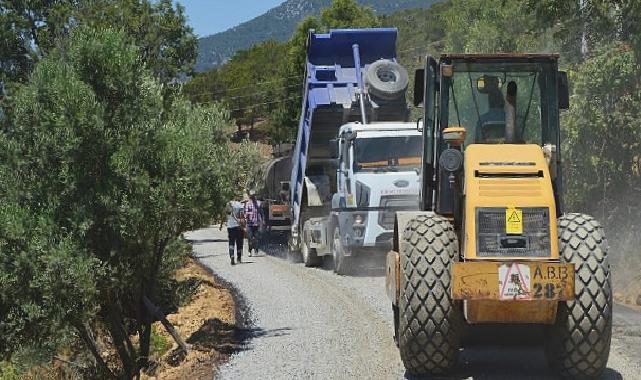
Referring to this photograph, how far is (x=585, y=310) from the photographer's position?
A: 746cm

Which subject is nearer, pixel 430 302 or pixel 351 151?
pixel 430 302

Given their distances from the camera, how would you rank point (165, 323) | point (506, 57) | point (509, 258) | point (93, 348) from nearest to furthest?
1. point (509, 258)
2. point (506, 57)
3. point (165, 323)
4. point (93, 348)

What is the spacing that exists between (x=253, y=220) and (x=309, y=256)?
443 cm

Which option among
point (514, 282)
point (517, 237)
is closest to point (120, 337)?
point (517, 237)

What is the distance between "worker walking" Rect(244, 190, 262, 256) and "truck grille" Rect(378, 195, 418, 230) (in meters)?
8.04

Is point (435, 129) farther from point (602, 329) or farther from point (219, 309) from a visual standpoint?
point (219, 309)

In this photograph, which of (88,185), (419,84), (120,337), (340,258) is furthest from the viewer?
(340,258)

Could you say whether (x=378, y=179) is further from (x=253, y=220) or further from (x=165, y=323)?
(x=253, y=220)

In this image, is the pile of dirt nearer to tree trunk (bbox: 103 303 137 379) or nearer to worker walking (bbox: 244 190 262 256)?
tree trunk (bbox: 103 303 137 379)

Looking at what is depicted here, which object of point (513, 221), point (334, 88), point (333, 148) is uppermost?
point (334, 88)

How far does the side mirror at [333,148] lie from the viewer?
755 inches

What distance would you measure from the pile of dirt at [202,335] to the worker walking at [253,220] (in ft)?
20.5

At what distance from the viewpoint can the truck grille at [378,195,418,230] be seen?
57.5ft

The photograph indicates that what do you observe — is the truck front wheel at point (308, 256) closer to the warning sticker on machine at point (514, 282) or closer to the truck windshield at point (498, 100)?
the truck windshield at point (498, 100)
